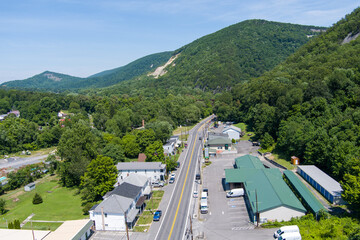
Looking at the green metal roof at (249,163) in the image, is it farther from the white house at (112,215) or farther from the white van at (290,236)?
the white house at (112,215)

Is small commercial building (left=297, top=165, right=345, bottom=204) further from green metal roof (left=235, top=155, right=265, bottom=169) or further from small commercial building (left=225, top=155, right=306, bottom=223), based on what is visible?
green metal roof (left=235, top=155, right=265, bottom=169)

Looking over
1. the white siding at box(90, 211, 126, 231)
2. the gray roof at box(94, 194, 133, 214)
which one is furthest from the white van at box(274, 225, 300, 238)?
the white siding at box(90, 211, 126, 231)

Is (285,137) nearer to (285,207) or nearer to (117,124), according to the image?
(285,207)

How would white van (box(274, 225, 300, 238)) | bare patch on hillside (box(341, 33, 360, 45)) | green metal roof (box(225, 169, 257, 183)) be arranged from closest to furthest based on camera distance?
white van (box(274, 225, 300, 238)) → green metal roof (box(225, 169, 257, 183)) → bare patch on hillside (box(341, 33, 360, 45))

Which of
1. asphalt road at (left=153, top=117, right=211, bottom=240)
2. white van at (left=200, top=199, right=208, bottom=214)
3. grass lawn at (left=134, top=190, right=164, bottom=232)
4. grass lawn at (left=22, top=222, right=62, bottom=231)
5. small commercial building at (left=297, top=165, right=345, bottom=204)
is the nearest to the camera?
asphalt road at (left=153, top=117, right=211, bottom=240)

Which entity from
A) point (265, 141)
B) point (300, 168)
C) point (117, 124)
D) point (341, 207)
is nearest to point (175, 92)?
point (117, 124)

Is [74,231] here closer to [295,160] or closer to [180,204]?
[180,204]

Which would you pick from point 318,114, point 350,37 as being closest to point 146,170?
point 318,114
